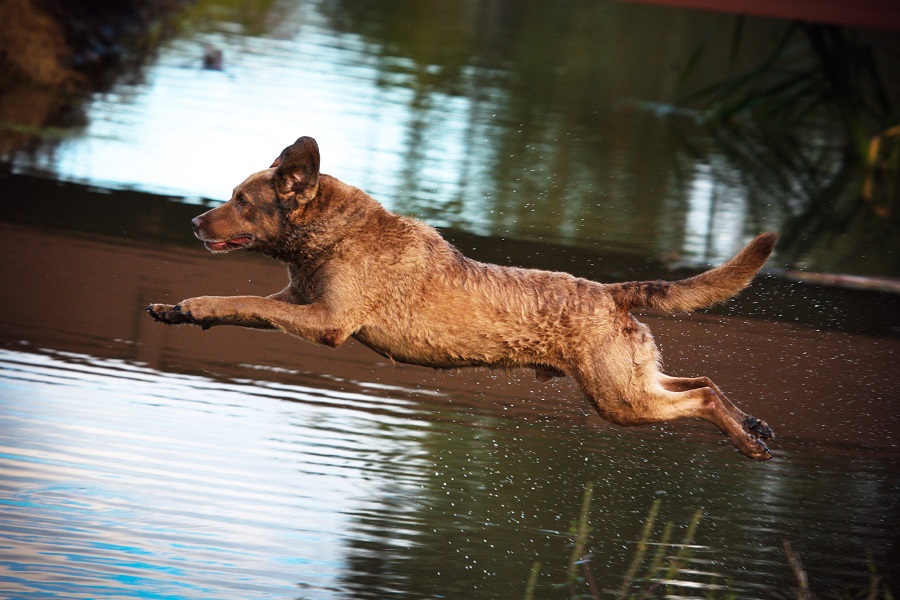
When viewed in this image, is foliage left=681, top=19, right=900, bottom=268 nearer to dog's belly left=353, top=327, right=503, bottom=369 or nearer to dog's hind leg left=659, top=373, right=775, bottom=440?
dog's hind leg left=659, top=373, right=775, bottom=440

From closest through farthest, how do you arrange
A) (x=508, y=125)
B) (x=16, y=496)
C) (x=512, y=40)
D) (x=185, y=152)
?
(x=16, y=496) < (x=185, y=152) < (x=508, y=125) < (x=512, y=40)

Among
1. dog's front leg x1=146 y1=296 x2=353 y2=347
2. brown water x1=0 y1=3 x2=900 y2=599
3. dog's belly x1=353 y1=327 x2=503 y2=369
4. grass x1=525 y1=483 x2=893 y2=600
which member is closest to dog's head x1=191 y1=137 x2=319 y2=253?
dog's front leg x1=146 y1=296 x2=353 y2=347

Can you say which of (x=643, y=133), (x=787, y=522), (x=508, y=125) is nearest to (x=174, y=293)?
(x=787, y=522)

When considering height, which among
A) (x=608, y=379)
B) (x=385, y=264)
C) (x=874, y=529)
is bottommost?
(x=874, y=529)

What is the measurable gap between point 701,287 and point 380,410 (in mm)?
2158

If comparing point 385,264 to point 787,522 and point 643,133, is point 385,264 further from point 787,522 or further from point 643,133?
point 643,133

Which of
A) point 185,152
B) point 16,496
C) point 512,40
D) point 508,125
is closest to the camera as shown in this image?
point 16,496

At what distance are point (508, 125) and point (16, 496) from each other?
9.61 metres

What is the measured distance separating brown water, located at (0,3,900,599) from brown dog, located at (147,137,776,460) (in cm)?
84

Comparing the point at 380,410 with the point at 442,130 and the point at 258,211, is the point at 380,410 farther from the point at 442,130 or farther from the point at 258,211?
the point at 442,130

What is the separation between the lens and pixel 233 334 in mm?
8180

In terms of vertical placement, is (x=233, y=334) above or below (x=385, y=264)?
below

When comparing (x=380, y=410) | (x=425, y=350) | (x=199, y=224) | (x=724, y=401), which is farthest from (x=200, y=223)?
(x=724, y=401)

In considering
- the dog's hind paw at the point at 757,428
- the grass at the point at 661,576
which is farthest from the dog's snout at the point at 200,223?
the dog's hind paw at the point at 757,428
